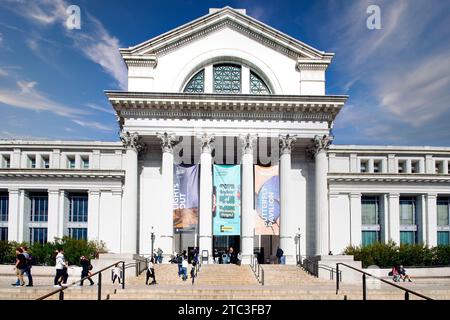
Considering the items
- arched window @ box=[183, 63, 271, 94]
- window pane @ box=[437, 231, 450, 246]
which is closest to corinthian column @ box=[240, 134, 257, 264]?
arched window @ box=[183, 63, 271, 94]

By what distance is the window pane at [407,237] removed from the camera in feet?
158

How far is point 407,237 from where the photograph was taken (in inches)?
1909

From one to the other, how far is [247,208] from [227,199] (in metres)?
1.65

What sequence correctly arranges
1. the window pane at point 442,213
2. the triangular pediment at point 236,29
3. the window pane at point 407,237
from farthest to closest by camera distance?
1. the window pane at point 442,213
2. the window pane at point 407,237
3. the triangular pediment at point 236,29

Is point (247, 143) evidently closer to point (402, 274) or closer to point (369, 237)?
point (402, 274)

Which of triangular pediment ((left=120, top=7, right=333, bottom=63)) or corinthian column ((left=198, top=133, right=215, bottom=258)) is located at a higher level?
triangular pediment ((left=120, top=7, right=333, bottom=63))

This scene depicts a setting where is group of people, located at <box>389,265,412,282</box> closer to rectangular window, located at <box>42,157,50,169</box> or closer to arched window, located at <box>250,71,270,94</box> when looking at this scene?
arched window, located at <box>250,71,270,94</box>

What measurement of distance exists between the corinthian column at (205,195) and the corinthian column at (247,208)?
94.4 inches

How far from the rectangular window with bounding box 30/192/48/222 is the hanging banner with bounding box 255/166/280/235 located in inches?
850

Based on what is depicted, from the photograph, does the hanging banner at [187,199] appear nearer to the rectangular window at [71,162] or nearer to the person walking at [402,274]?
the person walking at [402,274]

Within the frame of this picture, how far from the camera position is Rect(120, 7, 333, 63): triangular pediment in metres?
41.3

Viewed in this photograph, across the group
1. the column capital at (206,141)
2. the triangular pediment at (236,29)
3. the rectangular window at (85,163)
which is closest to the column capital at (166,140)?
the column capital at (206,141)

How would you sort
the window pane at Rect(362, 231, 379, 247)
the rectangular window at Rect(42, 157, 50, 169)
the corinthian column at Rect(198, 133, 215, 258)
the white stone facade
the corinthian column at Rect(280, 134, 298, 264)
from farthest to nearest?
the rectangular window at Rect(42, 157, 50, 169) < the window pane at Rect(362, 231, 379, 247) < the white stone facade < the corinthian column at Rect(280, 134, 298, 264) < the corinthian column at Rect(198, 133, 215, 258)
